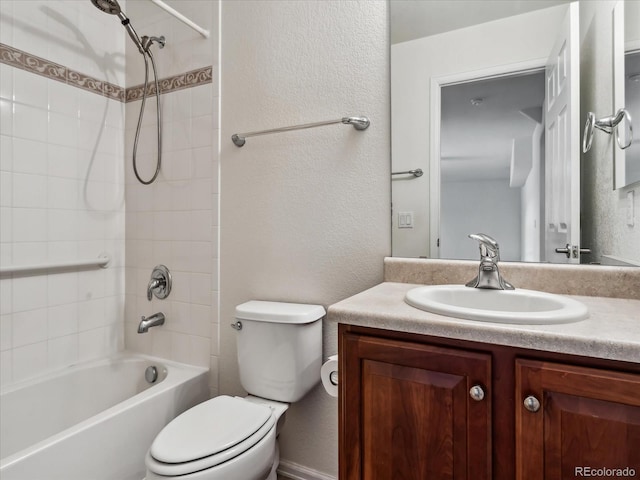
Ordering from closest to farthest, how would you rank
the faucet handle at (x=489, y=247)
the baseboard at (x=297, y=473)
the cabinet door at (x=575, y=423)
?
the cabinet door at (x=575, y=423) → the faucet handle at (x=489, y=247) → the baseboard at (x=297, y=473)

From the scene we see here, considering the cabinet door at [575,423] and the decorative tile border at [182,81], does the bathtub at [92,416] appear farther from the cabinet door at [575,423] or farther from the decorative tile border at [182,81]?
the decorative tile border at [182,81]

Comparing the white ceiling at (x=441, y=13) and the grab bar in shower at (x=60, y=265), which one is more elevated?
the white ceiling at (x=441, y=13)

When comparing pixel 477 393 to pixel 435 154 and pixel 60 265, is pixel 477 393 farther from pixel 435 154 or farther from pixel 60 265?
pixel 60 265

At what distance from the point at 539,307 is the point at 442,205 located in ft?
1.64

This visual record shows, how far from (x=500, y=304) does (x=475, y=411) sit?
412mm

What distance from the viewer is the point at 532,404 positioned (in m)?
0.77

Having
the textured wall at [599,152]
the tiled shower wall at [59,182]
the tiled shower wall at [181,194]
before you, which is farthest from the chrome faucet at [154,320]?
the textured wall at [599,152]

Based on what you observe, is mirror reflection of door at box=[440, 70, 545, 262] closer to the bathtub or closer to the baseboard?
the baseboard

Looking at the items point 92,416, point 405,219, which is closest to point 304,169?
point 405,219

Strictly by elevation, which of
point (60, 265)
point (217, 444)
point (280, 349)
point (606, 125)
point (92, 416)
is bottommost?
point (92, 416)

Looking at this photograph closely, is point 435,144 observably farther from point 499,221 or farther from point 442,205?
point 499,221

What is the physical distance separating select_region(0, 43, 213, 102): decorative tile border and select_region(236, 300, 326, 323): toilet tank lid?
1151mm

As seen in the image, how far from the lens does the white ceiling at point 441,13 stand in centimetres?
131

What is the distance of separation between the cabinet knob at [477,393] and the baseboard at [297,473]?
1033mm
